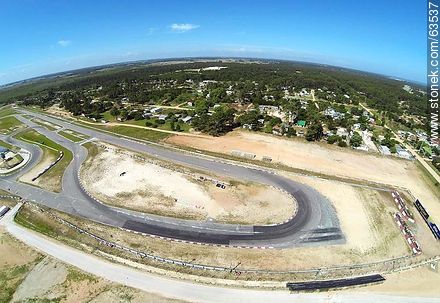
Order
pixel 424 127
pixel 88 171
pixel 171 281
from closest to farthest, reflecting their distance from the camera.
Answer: pixel 171 281 < pixel 88 171 < pixel 424 127

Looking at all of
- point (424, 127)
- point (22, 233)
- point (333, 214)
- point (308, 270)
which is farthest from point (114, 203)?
point (424, 127)

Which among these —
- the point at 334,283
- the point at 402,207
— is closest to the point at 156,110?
the point at 402,207

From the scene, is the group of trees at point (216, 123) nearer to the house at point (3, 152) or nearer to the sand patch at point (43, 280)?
the house at point (3, 152)

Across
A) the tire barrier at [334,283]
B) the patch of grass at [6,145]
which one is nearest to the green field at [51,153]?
the patch of grass at [6,145]

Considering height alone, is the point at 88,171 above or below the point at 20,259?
above

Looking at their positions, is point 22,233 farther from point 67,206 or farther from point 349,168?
point 349,168

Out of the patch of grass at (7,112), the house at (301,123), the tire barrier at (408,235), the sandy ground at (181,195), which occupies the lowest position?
the tire barrier at (408,235)

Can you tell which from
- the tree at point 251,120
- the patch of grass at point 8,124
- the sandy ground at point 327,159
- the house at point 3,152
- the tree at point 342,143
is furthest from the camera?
the patch of grass at point 8,124
